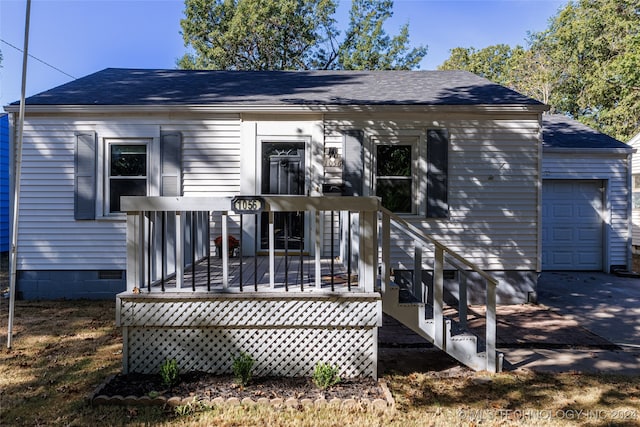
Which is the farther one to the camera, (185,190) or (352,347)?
(185,190)

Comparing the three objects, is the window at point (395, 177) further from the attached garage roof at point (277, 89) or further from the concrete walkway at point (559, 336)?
the concrete walkway at point (559, 336)

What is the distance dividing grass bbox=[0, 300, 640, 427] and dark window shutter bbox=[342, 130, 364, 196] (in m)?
3.61

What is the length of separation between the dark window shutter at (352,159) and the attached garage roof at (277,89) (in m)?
0.64

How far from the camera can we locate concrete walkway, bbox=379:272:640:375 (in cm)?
420

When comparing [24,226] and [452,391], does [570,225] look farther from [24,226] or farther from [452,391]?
[24,226]

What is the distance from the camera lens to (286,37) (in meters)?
21.0

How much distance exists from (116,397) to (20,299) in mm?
5245

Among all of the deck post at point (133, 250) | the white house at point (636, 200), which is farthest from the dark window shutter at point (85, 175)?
the white house at point (636, 200)

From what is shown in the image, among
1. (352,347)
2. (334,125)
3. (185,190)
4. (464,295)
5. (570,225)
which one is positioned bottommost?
(352,347)

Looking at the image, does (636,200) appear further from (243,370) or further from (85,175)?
(85,175)

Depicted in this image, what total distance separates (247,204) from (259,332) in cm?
125

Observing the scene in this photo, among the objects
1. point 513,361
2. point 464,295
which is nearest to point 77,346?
point 464,295

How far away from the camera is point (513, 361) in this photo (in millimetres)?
4254

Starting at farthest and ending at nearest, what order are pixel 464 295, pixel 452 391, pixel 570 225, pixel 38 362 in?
pixel 570 225 < pixel 464 295 < pixel 38 362 < pixel 452 391
